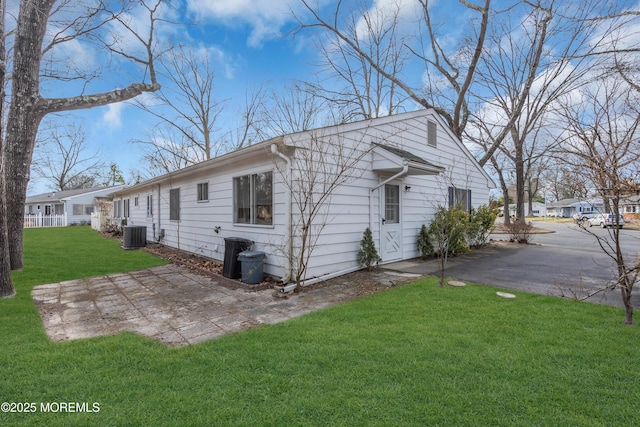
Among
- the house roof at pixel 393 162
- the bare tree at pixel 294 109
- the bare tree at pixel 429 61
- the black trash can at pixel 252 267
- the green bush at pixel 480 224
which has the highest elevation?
the bare tree at pixel 429 61

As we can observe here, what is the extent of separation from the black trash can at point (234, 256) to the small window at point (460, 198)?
6.92m

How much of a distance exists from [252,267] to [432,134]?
6.91 m

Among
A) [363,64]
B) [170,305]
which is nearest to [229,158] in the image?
[170,305]

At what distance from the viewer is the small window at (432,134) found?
9.19 meters

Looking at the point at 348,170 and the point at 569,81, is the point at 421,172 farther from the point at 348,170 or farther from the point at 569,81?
the point at 569,81

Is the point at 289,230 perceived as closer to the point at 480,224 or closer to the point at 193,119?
the point at 480,224

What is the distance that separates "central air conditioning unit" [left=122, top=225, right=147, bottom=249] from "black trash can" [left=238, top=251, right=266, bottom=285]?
8.31 meters

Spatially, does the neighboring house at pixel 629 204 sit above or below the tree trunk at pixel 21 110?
below

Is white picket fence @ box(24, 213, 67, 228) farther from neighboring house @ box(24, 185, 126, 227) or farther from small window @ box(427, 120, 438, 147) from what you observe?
small window @ box(427, 120, 438, 147)

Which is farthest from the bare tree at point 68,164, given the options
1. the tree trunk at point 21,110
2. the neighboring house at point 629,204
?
the neighboring house at point 629,204

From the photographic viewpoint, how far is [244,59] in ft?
45.4

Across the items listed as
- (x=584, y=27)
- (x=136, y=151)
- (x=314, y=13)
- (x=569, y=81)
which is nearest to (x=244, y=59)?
(x=314, y=13)

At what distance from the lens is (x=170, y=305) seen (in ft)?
15.3

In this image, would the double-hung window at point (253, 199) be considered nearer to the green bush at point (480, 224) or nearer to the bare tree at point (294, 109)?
the green bush at point (480, 224)
